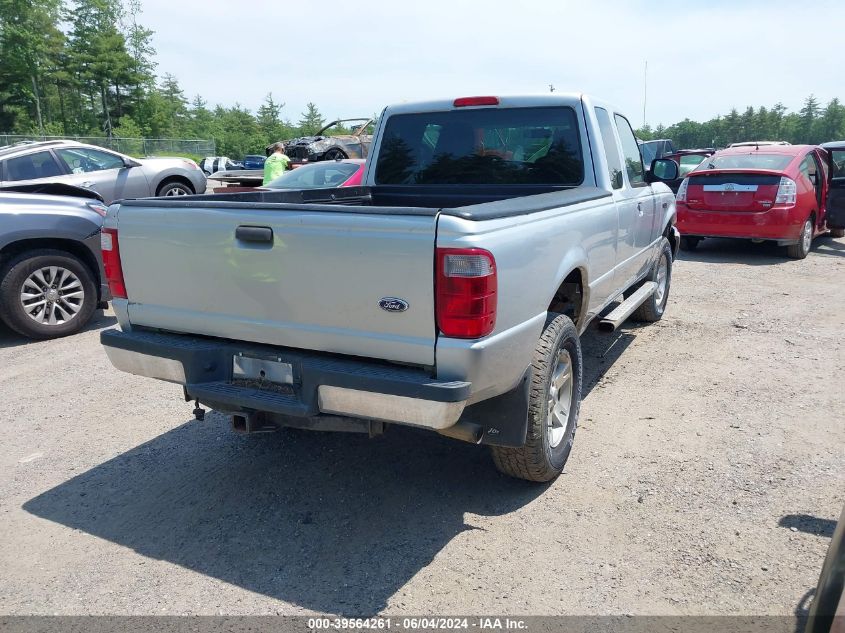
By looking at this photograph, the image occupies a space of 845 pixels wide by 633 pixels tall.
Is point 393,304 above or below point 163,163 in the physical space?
below

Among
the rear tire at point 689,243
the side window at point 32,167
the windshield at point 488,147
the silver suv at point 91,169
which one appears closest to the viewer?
the windshield at point 488,147


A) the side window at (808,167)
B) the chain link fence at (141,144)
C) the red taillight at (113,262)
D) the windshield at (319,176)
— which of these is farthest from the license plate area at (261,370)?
the chain link fence at (141,144)

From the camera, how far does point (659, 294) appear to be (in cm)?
691

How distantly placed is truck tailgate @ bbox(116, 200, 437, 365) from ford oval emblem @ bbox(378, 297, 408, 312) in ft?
0.05

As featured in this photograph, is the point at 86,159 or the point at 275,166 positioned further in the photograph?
the point at 275,166

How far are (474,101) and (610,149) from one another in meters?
1.06

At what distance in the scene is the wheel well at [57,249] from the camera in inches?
252

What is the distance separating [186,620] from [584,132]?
3612mm

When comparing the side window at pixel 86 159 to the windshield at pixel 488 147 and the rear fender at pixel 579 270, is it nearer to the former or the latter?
the windshield at pixel 488 147

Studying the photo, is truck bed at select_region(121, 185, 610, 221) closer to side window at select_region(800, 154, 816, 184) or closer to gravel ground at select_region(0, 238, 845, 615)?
gravel ground at select_region(0, 238, 845, 615)

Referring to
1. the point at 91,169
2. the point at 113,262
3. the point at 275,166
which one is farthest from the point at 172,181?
the point at 113,262

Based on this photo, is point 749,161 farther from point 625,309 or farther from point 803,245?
point 625,309

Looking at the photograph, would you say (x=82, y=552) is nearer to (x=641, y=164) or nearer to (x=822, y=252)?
(x=641, y=164)

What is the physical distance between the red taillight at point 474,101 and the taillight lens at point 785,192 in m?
7.04
